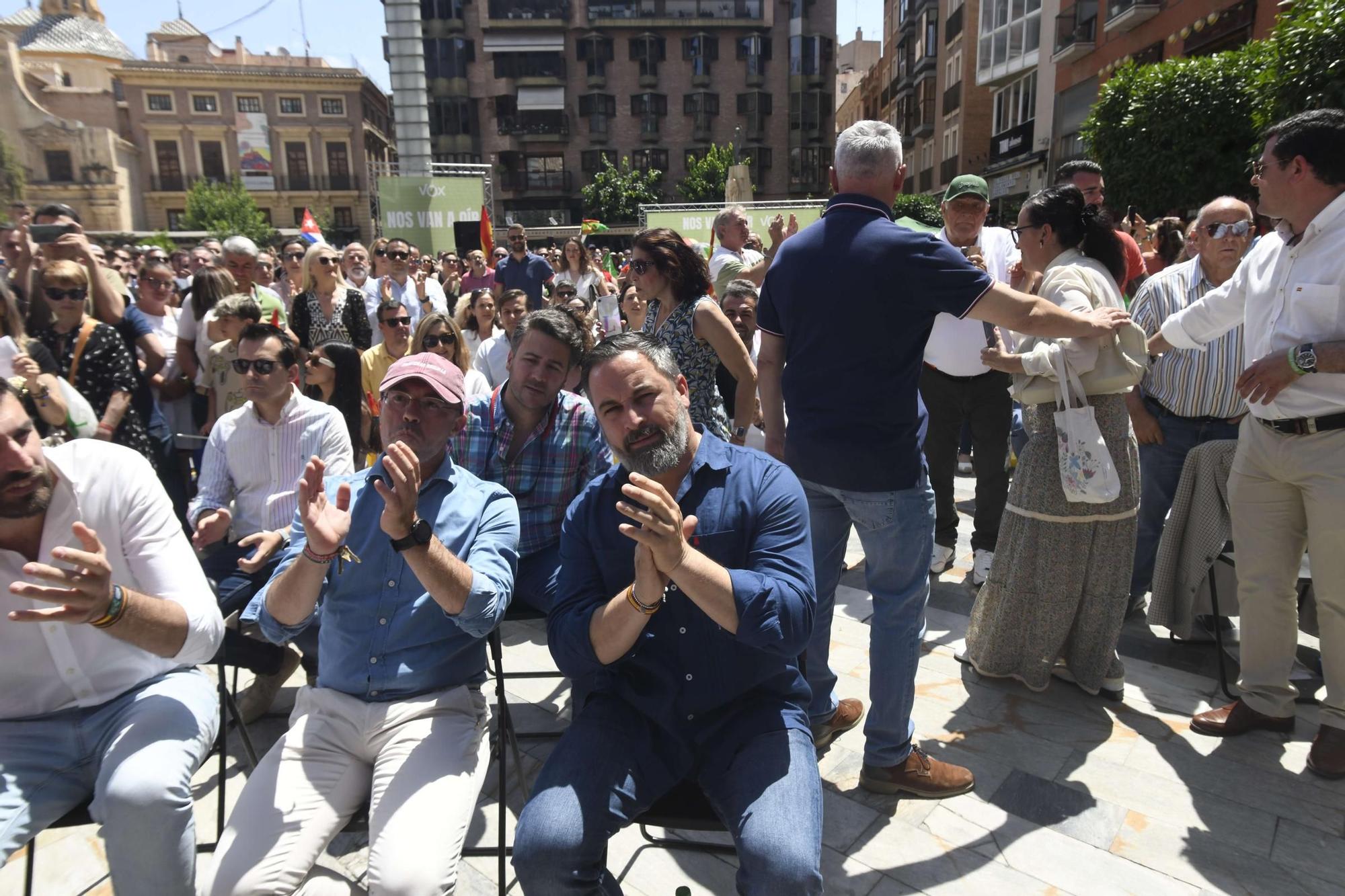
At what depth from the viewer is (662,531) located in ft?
5.75

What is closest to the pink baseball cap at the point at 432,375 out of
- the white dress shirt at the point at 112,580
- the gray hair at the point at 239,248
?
the white dress shirt at the point at 112,580

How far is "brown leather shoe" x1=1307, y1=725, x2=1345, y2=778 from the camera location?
9.30 feet

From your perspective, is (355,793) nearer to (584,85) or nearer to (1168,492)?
(1168,492)

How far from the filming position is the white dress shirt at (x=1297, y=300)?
2668mm

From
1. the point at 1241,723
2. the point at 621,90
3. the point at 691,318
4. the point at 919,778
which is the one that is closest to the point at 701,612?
the point at 919,778

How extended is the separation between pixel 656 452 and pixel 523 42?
51.0 meters

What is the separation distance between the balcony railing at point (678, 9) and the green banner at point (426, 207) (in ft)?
124

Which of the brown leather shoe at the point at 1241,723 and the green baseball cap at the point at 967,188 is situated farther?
the green baseball cap at the point at 967,188

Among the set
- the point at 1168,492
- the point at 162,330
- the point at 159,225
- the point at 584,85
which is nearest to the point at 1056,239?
the point at 1168,492

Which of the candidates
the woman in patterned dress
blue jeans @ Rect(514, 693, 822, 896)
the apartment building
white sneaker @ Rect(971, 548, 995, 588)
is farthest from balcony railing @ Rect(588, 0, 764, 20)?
blue jeans @ Rect(514, 693, 822, 896)

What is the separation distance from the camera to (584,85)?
47.5 m

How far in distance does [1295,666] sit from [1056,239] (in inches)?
87.5

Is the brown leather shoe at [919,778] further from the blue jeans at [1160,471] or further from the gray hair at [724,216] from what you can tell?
the gray hair at [724,216]

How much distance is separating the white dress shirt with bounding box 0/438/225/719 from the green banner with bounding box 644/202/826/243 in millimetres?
12671
